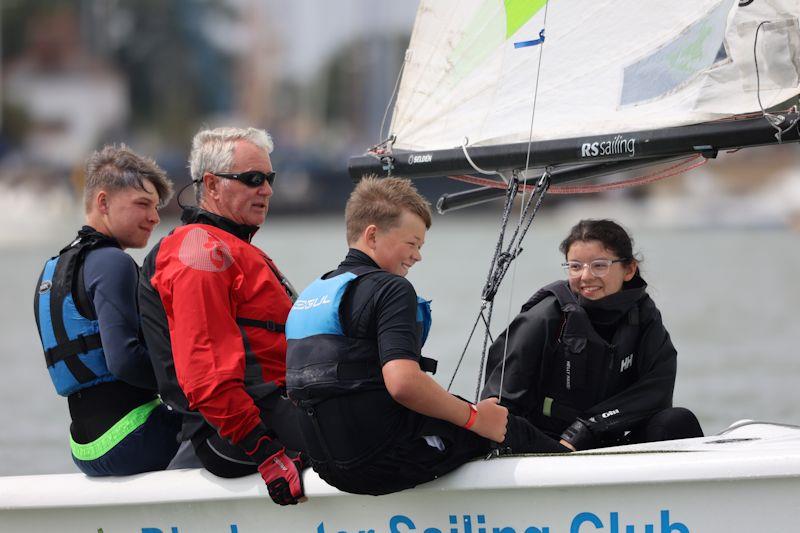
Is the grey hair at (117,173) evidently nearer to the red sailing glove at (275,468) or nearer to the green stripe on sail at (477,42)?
the red sailing glove at (275,468)

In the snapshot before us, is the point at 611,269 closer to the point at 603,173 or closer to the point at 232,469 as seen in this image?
the point at 603,173

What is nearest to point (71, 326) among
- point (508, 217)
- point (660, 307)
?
point (508, 217)

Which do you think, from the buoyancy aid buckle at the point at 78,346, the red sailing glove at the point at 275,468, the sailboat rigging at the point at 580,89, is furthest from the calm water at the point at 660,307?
the buoyancy aid buckle at the point at 78,346

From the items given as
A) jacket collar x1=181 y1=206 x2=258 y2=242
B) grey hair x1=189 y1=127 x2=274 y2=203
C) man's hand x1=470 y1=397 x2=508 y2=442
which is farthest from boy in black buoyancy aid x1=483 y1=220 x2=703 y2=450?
grey hair x1=189 y1=127 x2=274 y2=203

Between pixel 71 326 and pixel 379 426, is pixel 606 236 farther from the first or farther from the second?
pixel 71 326

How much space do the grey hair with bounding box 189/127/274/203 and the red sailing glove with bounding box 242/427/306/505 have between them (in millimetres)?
635

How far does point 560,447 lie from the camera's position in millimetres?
3428

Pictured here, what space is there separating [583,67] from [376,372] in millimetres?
1478

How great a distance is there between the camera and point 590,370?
358cm

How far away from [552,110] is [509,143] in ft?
0.58

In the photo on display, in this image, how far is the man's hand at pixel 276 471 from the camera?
3.08 m

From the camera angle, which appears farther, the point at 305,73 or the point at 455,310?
the point at 305,73

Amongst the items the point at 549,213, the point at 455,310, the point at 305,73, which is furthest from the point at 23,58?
the point at 455,310

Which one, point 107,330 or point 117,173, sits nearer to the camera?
point 107,330
